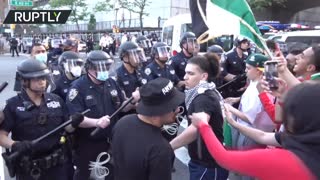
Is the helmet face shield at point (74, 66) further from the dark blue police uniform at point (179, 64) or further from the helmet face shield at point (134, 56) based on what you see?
the dark blue police uniform at point (179, 64)

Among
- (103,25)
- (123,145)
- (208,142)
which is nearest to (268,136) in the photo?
(208,142)

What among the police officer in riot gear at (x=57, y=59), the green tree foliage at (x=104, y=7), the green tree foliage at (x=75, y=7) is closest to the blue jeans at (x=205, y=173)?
the police officer in riot gear at (x=57, y=59)

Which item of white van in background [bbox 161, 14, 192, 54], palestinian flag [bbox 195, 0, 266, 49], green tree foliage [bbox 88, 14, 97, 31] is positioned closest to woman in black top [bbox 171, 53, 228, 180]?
palestinian flag [bbox 195, 0, 266, 49]

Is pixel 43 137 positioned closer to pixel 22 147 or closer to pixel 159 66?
pixel 22 147

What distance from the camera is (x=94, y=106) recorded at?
4.34m

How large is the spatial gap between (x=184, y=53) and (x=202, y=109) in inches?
162

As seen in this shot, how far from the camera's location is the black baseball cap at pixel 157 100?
8.53ft

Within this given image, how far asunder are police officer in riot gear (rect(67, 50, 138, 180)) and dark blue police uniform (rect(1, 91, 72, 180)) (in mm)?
429

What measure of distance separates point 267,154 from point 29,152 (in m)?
2.23

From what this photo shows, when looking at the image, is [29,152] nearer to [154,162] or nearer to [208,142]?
[154,162]

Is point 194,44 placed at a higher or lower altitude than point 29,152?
higher

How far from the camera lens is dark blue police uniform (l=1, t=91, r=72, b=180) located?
364 cm

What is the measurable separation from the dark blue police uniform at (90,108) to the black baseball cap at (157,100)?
5.67 feet

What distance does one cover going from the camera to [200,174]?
3.57m
